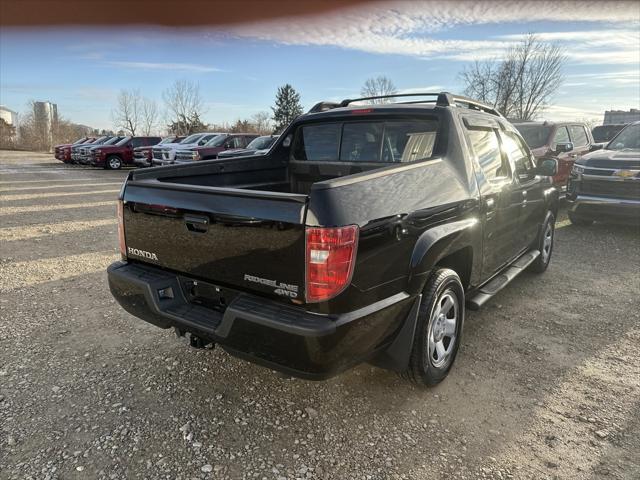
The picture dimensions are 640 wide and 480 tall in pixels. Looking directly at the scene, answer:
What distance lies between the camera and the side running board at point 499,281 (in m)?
3.57

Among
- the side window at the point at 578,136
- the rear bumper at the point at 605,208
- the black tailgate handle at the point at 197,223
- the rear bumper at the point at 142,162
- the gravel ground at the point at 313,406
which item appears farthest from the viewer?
the rear bumper at the point at 142,162

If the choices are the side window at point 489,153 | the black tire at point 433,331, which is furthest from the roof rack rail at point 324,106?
the black tire at point 433,331

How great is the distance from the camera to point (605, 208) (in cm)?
753

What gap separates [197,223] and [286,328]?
860 mm

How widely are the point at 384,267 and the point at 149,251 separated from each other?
157cm

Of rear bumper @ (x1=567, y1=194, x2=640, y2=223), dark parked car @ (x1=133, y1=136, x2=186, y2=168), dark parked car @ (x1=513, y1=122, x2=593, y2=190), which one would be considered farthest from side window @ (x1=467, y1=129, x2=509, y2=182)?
dark parked car @ (x1=133, y1=136, x2=186, y2=168)

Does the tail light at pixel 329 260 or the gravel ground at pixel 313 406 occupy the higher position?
the tail light at pixel 329 260

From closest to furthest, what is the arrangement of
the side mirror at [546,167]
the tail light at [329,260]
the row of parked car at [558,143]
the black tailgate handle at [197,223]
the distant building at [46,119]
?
1. the tail light at [329,260]
2. the black tailgate handle at [197,223]
3. the side mirror at [546,167]
4. the row of parked car at [558,143]
5. the distant building at [46,119]

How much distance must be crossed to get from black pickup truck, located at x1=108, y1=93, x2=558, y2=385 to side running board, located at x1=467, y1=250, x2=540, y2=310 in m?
0.02

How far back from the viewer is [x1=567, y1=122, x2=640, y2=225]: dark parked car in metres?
7.23

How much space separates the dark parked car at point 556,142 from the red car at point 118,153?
19.4m

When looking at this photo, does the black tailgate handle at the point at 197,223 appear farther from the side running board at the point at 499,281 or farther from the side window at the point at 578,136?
the side window at the point at 578,136

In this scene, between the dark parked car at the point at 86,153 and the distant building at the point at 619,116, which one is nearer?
the dark parked car at the point at 86,153

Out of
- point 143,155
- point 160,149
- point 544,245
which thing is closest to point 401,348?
point 544,245
